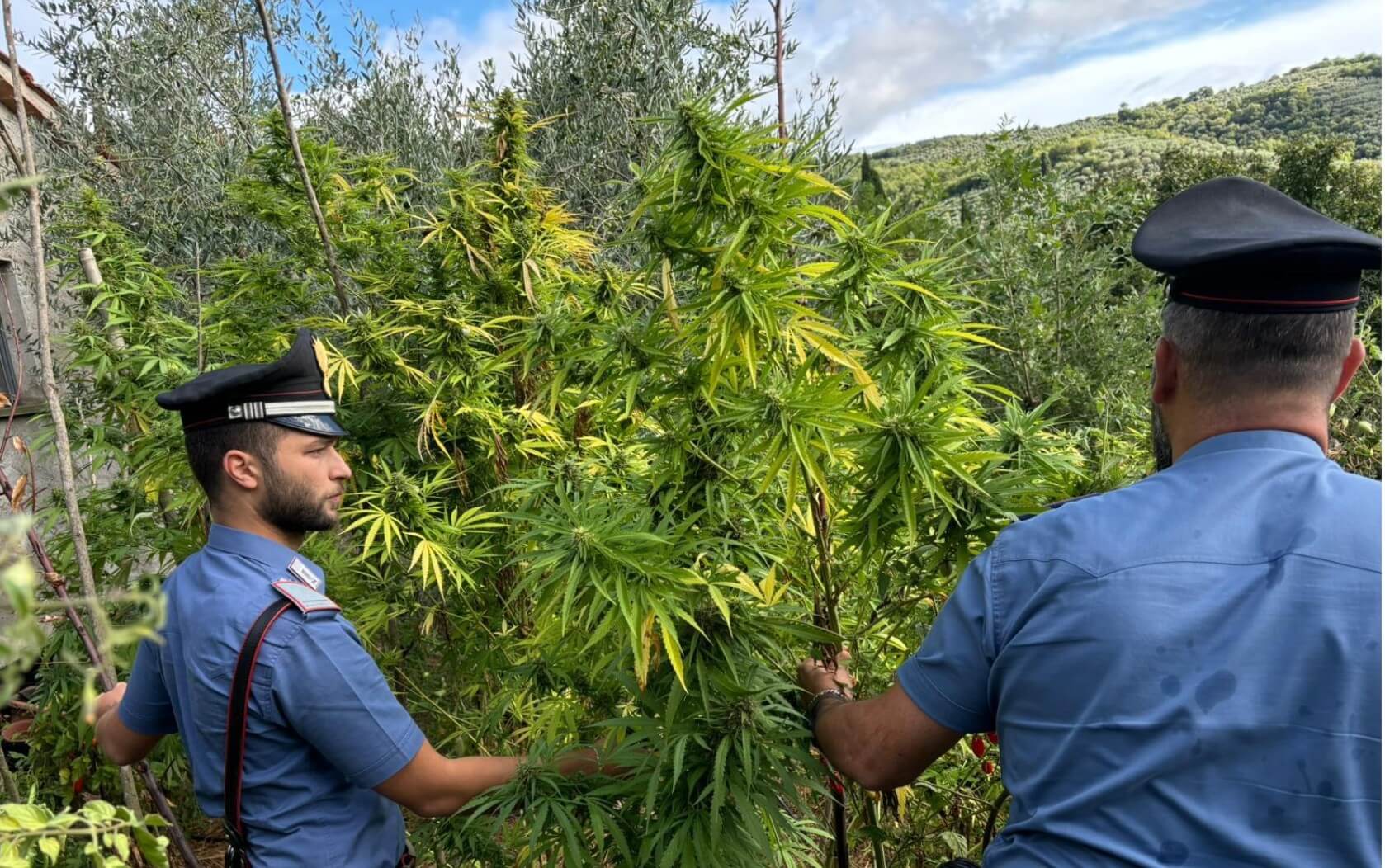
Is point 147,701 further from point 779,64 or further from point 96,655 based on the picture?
point 779,64

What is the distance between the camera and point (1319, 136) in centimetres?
1297

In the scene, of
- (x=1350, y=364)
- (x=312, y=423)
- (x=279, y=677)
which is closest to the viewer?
(x=1350, y=364)

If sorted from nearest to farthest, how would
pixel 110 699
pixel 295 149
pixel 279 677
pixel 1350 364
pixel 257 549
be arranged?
pixel 1350 364 < pixel 279 677 < pixel 257 549 < pixel 110 699 < pixel 295 149

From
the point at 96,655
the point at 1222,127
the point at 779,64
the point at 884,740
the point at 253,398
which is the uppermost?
the point at 1222,127

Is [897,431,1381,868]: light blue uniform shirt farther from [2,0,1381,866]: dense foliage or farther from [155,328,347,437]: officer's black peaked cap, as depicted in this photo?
[155,328,347,437]: officer's black peaked cap

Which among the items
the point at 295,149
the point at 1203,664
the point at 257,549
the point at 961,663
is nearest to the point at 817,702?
the point at 961,663

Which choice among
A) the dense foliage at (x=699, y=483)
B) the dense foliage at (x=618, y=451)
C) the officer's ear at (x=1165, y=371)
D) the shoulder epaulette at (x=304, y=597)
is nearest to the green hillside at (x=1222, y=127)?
the dense foliage at (x=618, y=451)

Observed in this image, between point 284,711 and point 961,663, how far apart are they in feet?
4.50

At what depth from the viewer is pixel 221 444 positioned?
6.55 feet

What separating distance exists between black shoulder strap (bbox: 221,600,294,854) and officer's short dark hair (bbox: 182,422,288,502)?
0.39 meters

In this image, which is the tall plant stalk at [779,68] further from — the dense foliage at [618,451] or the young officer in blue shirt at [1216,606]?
the young officer in blue shirt at [1216,606]

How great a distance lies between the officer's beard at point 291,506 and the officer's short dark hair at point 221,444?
5 cm

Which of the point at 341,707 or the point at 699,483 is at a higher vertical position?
the point at 699,483

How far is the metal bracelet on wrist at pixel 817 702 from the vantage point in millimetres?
1746
